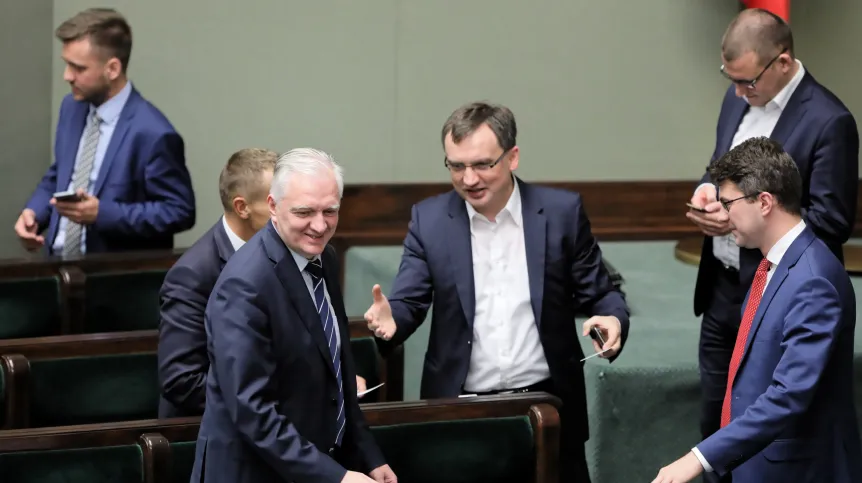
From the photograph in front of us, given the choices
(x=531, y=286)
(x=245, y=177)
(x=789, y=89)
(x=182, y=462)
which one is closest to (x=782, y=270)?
(x=531, y=286)

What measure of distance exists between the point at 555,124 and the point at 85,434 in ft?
13.2

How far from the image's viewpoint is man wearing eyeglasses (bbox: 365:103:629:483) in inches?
139

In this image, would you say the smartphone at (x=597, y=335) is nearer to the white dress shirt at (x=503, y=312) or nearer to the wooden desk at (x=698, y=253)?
the white dress shirt at (x=503, y=312)

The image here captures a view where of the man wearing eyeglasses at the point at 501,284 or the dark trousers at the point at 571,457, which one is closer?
the man wearing eyeglasses at the point at 501,284

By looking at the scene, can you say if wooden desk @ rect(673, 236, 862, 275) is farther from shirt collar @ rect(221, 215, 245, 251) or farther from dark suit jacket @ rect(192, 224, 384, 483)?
dark suit jacket @ rect(192, 224, 384, 483)

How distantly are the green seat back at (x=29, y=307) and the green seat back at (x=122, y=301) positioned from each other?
0.38ft

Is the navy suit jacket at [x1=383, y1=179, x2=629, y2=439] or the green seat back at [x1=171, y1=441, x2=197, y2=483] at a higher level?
the navy suit jacket at [x1=383, y1=179, x2=629, y2=439]

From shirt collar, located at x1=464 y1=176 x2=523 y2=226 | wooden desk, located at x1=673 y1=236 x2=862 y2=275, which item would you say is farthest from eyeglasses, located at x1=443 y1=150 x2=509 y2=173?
wooden desk, located at x1=673 y1=236 x2=862 y2=275

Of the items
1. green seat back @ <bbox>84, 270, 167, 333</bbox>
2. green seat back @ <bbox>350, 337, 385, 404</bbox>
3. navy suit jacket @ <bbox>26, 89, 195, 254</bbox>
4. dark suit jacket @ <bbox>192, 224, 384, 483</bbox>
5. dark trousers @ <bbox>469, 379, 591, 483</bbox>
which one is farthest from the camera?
navy suit jacket @ <bbox>26, 89, 195, 254</bbox>

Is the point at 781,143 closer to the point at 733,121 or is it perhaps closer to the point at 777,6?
the point at 733,121

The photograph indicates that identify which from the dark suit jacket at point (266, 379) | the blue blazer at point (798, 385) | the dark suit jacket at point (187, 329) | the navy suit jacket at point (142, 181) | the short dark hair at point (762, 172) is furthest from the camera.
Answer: the navy suit jacket at point (142, 181)

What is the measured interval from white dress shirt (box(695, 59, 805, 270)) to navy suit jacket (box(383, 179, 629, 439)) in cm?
56

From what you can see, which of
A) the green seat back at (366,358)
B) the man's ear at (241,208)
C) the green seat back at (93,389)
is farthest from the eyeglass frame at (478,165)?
the green seat back at (93,389)

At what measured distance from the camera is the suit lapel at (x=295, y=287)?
2750mm
